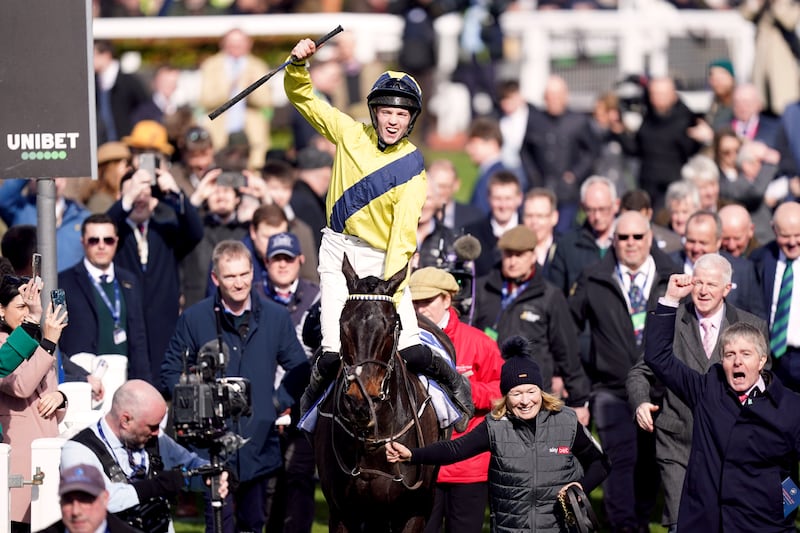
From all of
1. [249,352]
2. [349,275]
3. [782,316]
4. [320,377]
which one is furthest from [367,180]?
[782,316]

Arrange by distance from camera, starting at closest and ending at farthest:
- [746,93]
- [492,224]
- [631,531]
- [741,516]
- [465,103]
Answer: [741,516] → [631,531] → [492,224] → [746,93] → [465,103]

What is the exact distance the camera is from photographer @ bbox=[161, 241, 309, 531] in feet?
35.9

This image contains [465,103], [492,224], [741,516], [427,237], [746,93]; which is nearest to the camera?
[741,516]

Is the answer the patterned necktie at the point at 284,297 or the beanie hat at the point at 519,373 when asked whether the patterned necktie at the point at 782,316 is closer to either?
the beanie hat at the point at 519,373

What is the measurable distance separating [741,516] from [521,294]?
3114 millimetres

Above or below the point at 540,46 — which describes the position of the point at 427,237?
below

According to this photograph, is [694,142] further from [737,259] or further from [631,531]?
[631,531]

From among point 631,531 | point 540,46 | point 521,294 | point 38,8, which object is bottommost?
point 631,531

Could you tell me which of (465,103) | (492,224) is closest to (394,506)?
(492,224)

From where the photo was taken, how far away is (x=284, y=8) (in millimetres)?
24219

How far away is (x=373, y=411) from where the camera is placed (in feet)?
29.4

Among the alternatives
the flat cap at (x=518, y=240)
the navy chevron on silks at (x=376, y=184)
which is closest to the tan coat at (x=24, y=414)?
the navy chevron on silks at (x=376, y=184)

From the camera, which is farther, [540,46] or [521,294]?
[540,46]

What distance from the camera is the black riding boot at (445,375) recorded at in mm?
9711
